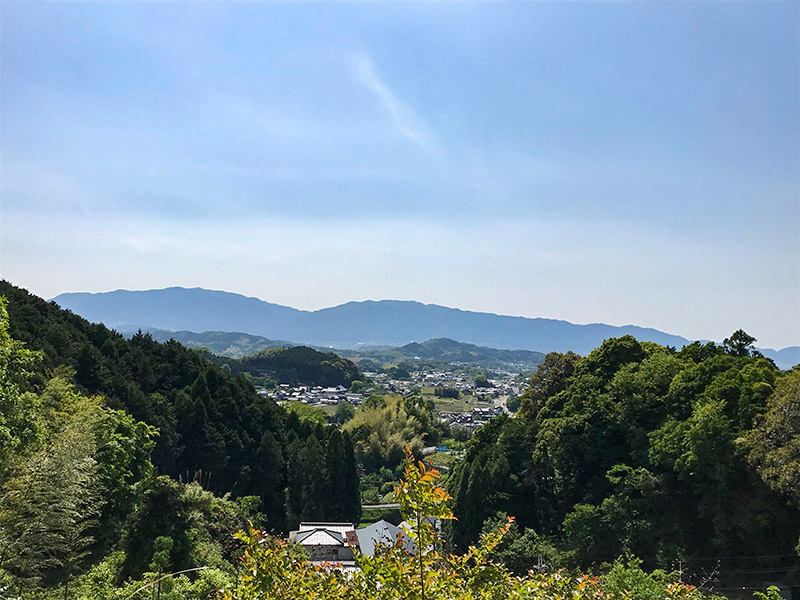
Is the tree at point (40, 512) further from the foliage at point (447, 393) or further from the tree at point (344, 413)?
the foliage at point (447, 393)

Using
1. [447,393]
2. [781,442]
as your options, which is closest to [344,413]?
[447,393]

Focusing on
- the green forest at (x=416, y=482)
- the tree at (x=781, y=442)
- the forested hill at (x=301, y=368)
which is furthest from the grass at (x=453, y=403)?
the tree at (x=781, y=442)

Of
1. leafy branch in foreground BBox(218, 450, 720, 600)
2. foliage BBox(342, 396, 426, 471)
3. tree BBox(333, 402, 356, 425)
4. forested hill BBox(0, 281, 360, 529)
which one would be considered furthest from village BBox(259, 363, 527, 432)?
leafy branch in foreground BBox(218, 450, 720, 600)

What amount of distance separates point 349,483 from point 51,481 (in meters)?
19.0

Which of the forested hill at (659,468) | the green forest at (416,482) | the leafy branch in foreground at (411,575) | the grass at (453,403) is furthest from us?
the grass at (453,403)

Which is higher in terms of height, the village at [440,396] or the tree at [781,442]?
the tree at [781,442]

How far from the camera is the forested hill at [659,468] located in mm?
11117

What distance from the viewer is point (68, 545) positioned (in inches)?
313

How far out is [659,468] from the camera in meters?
14.1

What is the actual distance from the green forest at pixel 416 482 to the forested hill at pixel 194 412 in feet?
Result: 0.31

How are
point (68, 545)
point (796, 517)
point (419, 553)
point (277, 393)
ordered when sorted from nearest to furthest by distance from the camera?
point (419, 553)
point (68, 545)
point (796, 517)
point (277, 393)

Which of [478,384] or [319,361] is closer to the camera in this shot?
[319,361]

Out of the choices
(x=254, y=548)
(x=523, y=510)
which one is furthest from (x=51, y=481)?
(x=523, y=510)

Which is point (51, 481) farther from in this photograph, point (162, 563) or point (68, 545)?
point (162, 563)
